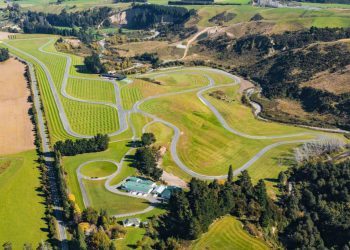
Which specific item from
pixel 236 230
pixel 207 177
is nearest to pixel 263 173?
pixel 207 177

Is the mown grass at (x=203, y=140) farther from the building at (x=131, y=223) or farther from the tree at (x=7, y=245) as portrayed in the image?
the tree at (x=7, y=245)

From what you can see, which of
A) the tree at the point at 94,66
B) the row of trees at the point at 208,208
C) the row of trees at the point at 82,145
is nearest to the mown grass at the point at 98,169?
the row of trees at the point at 82,145

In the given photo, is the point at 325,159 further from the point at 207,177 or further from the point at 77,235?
the point at 77,235

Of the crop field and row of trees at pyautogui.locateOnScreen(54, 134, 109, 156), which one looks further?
the crop field

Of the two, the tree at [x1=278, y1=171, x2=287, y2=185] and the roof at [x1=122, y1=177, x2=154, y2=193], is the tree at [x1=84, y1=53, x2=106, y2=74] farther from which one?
the tree at [x1=278, y1=171, x2=287, y2=185]

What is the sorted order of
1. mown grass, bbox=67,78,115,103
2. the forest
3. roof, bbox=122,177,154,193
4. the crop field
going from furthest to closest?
mown grass, bbox=67,78,115,103, the forest, the crop field, roof, bbox=122,177,154,193

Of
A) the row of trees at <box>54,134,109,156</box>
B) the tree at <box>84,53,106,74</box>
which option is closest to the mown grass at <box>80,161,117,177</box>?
the row of trees at <box>54,134,109,156</box>
